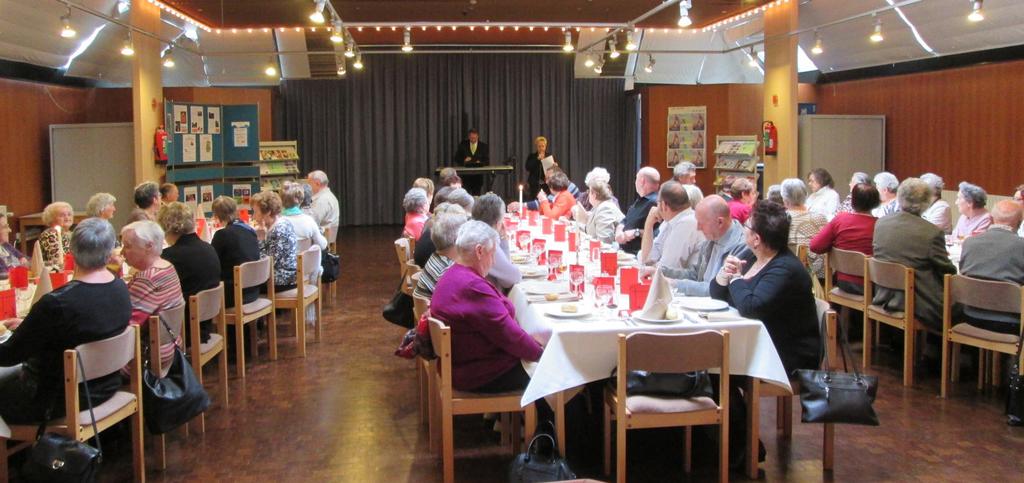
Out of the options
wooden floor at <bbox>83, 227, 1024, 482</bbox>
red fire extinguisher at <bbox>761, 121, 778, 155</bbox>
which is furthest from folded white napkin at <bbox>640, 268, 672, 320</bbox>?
red fire extinguisher at <bbox>761, 121, 778, 155</bbox>

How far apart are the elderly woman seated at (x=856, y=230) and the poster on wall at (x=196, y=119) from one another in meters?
9.50

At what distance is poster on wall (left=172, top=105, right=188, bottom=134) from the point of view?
12.8 meters

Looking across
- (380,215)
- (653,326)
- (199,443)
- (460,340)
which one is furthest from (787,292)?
(380,215)

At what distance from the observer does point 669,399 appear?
13.7ft

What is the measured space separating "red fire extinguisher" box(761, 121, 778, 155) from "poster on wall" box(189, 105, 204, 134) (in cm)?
813

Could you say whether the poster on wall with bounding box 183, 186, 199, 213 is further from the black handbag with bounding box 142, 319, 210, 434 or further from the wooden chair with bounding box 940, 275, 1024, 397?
the wooden chair with bounding box 940, 275, 1024, 397

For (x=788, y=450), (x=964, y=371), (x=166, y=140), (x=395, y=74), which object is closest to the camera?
(x=788, y=450)

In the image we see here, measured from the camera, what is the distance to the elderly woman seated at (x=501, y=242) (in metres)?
5.07

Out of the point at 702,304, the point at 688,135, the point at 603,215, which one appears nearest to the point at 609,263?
the point at 702,304

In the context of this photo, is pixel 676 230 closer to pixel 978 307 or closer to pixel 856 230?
pixel 856 230

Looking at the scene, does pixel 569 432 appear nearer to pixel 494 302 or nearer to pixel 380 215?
pixel 494 302

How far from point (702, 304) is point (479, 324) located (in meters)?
1.19

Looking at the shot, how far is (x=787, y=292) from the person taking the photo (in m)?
4.45

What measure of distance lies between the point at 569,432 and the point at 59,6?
939cm
